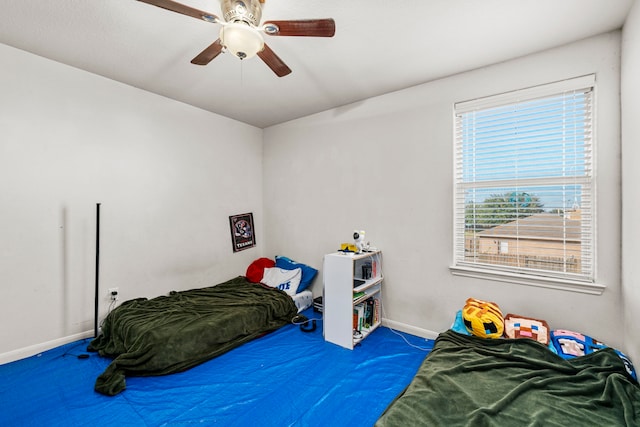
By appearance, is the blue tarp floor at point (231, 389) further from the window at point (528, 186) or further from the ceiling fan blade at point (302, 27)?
the ceiling fan blade at point (302, 27)

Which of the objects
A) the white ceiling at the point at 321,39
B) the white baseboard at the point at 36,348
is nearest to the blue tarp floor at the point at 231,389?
the white baseboard at the point at 36,348

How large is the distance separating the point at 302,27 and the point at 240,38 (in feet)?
1.14

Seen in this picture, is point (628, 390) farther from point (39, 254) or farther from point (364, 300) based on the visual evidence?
point (39, 254)

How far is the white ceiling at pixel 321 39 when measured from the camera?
1.76 meters

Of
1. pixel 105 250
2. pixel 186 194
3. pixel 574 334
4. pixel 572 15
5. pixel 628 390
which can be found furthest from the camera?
pixel 186 194

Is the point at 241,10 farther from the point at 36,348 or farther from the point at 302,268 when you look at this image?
the point at 36,348

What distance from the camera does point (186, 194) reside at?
11.1 ft

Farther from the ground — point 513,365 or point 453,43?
point 453,43

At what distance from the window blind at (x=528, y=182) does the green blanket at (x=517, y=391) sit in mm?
792

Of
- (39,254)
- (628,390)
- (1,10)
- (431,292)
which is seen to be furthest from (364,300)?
(1,10)

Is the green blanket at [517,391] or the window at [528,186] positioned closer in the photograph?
the green blanket at [517,391]

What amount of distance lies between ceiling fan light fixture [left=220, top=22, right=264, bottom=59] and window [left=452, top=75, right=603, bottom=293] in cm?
201

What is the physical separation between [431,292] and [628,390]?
1.43m

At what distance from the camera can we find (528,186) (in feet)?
7.52
